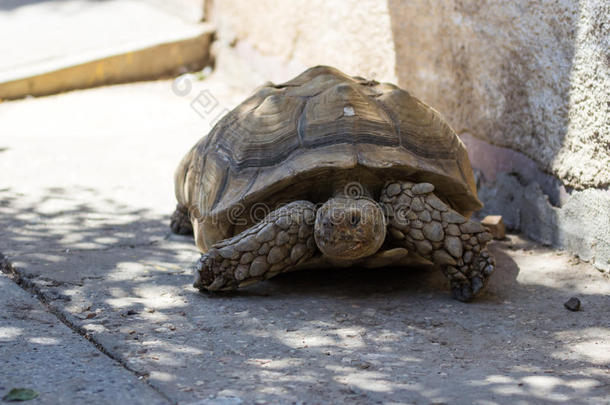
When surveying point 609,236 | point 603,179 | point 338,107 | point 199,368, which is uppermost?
point 338,107

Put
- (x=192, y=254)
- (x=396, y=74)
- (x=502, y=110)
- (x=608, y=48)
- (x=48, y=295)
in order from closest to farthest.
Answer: (x=48, y=295)
(x=608, y=48)
(x=192, y=254)
(x=502, y=110)
(x=396, y=74)

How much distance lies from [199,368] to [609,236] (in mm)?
1986

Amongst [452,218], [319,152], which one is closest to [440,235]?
[452,218]

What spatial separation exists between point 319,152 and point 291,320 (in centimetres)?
69

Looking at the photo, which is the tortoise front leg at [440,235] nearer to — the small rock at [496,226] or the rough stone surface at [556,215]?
the rough stone surface at [556,215]

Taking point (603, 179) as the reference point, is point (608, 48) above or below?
above

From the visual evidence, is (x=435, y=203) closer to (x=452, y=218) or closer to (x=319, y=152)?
(x=452, y=218)

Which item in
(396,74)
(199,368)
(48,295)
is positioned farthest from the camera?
(396,74)

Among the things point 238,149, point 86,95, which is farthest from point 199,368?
point 86,95

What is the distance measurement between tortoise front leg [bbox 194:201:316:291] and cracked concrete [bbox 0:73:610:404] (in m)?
0.09

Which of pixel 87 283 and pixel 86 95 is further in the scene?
pixel 86 95

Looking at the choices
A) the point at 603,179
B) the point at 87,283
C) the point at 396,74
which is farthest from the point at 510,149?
the point at 87,283

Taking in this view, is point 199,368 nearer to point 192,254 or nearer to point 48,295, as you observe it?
point 48,295

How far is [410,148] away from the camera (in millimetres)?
3311
